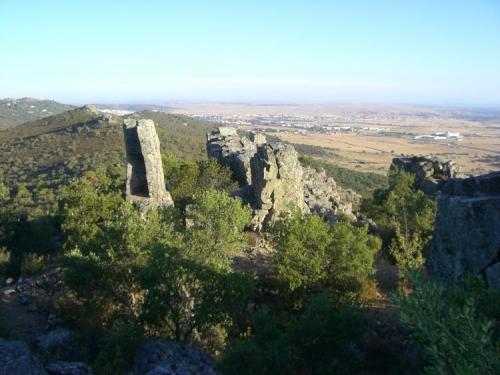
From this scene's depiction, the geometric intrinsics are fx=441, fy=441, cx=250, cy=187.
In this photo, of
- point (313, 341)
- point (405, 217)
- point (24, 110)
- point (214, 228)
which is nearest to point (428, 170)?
point (405, 217)

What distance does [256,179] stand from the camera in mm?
30594

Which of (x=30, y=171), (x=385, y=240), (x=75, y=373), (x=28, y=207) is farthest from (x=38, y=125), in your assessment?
(x=75, y=373)

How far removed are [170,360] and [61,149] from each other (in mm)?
67565

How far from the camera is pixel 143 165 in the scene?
28.4 meters

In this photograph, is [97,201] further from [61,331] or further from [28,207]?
→ [28,207]

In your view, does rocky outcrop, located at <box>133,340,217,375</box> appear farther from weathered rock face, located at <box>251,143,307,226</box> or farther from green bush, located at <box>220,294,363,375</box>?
weathered rock face, located at <box>251,143,307,226</box>

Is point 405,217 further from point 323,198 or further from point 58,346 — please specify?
point 58,346

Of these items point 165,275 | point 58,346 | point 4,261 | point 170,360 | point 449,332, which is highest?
point 449,332

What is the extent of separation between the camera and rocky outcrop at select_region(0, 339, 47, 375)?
10977 millimetres

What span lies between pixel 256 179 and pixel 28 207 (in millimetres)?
28612

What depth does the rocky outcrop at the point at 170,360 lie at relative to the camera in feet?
41.1

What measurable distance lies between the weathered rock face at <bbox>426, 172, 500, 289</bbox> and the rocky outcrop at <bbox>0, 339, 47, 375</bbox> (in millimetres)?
11932

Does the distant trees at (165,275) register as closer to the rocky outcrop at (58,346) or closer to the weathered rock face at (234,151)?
the rocky outcrop at (58,346)

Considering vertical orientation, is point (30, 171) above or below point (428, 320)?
below
